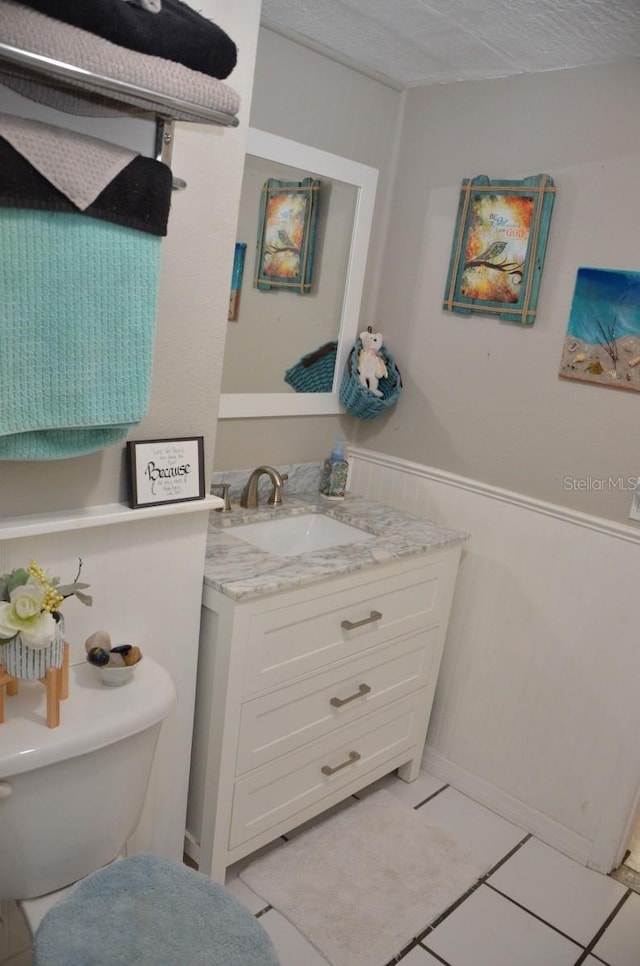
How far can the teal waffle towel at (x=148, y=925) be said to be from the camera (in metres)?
1.19

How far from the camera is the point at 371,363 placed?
2.46m

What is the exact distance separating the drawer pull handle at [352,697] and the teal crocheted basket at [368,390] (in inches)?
34.6

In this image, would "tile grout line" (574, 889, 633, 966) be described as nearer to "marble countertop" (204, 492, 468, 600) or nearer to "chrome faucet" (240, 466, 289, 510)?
"marble countertop" (204, 492, 468, 600)

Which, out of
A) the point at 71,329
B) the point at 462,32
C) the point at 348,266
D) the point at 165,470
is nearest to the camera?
the point at 71,329

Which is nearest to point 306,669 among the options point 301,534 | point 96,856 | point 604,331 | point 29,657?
point 301,534

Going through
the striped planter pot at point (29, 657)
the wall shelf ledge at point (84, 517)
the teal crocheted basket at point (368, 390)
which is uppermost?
the teal crocheted basket at point (368, 390)

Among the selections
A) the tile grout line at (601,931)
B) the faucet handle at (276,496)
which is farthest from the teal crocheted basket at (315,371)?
the tile grout line at (601,931)

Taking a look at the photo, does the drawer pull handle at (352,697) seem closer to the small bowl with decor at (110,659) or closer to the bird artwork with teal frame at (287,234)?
the small bowl with decor at (110,659)

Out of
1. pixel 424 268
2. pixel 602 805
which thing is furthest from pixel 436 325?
pixel 602 805

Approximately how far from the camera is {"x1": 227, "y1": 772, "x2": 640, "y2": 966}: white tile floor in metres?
1.82

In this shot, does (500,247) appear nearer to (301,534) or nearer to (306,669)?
(301,534)

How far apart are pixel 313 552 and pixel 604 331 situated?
96 cm

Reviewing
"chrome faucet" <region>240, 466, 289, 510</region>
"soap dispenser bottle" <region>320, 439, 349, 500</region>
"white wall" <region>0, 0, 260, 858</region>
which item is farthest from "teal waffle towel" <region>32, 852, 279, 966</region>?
"soap dispenser bottle" <region>320, 439, 349, 500</region>

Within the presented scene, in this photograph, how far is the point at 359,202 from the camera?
2.40m
